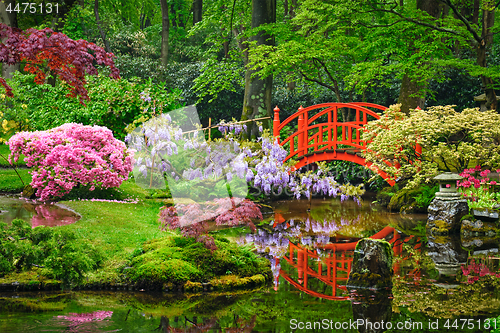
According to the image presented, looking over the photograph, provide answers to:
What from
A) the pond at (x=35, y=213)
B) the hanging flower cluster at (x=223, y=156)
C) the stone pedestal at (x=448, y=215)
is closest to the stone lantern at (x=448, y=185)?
the stone pedestal at (x=448, y=215)

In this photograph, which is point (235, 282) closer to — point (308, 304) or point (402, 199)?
point (308, 304)

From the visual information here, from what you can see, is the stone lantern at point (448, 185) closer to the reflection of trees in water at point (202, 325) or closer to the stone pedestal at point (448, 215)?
the stone pedestal at point (448, 215)

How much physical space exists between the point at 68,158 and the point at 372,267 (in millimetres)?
6690

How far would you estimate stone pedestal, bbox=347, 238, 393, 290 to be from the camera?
17.6 ft

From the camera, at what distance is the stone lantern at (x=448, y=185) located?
8.84 m

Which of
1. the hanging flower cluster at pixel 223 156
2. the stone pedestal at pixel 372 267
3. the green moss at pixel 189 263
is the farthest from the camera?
the hanging flower cluster at pixel 223 156

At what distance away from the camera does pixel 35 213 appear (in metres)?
8.35

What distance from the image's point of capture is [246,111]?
13.5 m

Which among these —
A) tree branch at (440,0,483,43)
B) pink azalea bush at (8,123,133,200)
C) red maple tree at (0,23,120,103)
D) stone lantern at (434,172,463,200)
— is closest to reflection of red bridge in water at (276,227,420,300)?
stone lantern at (434,172,463,200)

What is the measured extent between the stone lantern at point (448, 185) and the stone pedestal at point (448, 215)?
1.8 inches

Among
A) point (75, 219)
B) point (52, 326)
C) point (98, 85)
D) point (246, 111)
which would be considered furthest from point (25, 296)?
point (98, 85)

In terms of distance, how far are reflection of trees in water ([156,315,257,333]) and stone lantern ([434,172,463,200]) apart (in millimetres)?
5944

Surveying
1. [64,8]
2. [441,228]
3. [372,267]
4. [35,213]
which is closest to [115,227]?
[35,213]

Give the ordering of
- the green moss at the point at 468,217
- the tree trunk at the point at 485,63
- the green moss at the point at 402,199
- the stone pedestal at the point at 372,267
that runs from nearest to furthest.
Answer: the stone pedestal at the point at 372,267, the green moss at the point at 468,217, the tree trunk at the point at 485,63, the green moss at the point at 402,199
